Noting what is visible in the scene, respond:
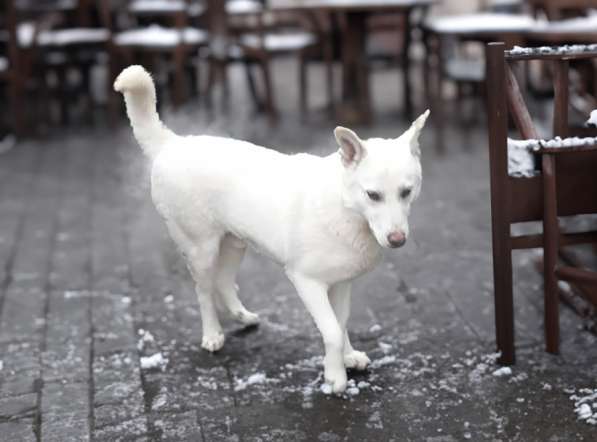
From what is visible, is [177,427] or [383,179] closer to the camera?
[383,179]

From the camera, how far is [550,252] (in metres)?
3.60

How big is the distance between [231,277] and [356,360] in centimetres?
66

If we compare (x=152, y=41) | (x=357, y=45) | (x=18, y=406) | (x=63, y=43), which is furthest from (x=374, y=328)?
(x=63, y=43)

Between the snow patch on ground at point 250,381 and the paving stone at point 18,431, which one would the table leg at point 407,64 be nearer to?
the snow patch on ground at point 250,381

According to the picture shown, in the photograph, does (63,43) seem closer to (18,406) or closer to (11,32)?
(11,32)

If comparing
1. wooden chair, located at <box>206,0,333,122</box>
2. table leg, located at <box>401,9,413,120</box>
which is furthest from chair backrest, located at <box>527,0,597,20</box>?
wooden chair, located at <box>206,0,333,122</box>

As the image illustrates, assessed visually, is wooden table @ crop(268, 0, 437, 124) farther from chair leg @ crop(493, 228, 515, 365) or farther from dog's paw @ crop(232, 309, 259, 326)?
chair leg @ crop(493, 228, 515, 365)

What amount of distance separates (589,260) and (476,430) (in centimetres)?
179

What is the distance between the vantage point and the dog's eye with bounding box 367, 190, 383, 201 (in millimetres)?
3070

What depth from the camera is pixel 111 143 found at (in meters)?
7.91

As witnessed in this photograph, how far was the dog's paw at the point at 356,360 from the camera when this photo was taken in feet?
12.0

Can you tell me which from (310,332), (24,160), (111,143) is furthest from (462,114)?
(310,332)

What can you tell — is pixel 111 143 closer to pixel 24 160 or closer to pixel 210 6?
pixel 24 160

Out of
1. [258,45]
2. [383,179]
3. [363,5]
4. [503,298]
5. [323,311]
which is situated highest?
[363,5]
